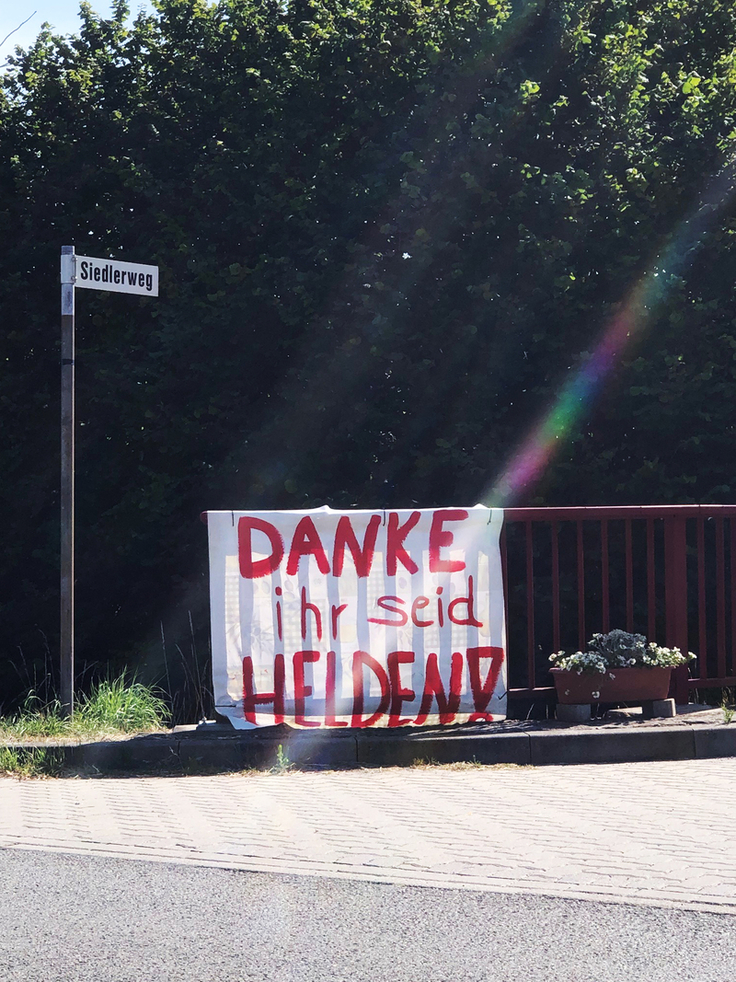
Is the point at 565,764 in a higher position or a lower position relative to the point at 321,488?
lower

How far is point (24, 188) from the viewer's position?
15.4 meters

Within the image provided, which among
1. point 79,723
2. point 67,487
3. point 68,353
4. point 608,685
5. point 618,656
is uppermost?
point 68,353

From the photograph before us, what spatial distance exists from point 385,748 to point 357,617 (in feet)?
3.25

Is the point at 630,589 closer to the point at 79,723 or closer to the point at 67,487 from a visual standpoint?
the point at 79,723

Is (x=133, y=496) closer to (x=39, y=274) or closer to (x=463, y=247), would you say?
(x=39, y=274)

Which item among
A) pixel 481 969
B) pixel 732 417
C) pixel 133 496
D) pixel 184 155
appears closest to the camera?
pixel 481 969

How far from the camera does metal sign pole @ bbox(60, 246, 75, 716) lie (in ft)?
27.6

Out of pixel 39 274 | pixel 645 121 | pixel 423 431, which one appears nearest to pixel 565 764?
pixel 423 431

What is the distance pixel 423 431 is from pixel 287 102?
14.4 feet

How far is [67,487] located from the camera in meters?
8.59

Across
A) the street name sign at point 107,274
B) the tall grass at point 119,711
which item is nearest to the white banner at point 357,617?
the tall grass at point 119,711

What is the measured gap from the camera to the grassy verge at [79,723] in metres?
7.63

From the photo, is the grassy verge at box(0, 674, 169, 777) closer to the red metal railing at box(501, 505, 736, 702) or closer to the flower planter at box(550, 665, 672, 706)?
the red metal railing at box(501, 505, 736, 702)

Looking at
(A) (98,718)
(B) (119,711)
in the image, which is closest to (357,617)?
(B) (119,711)
